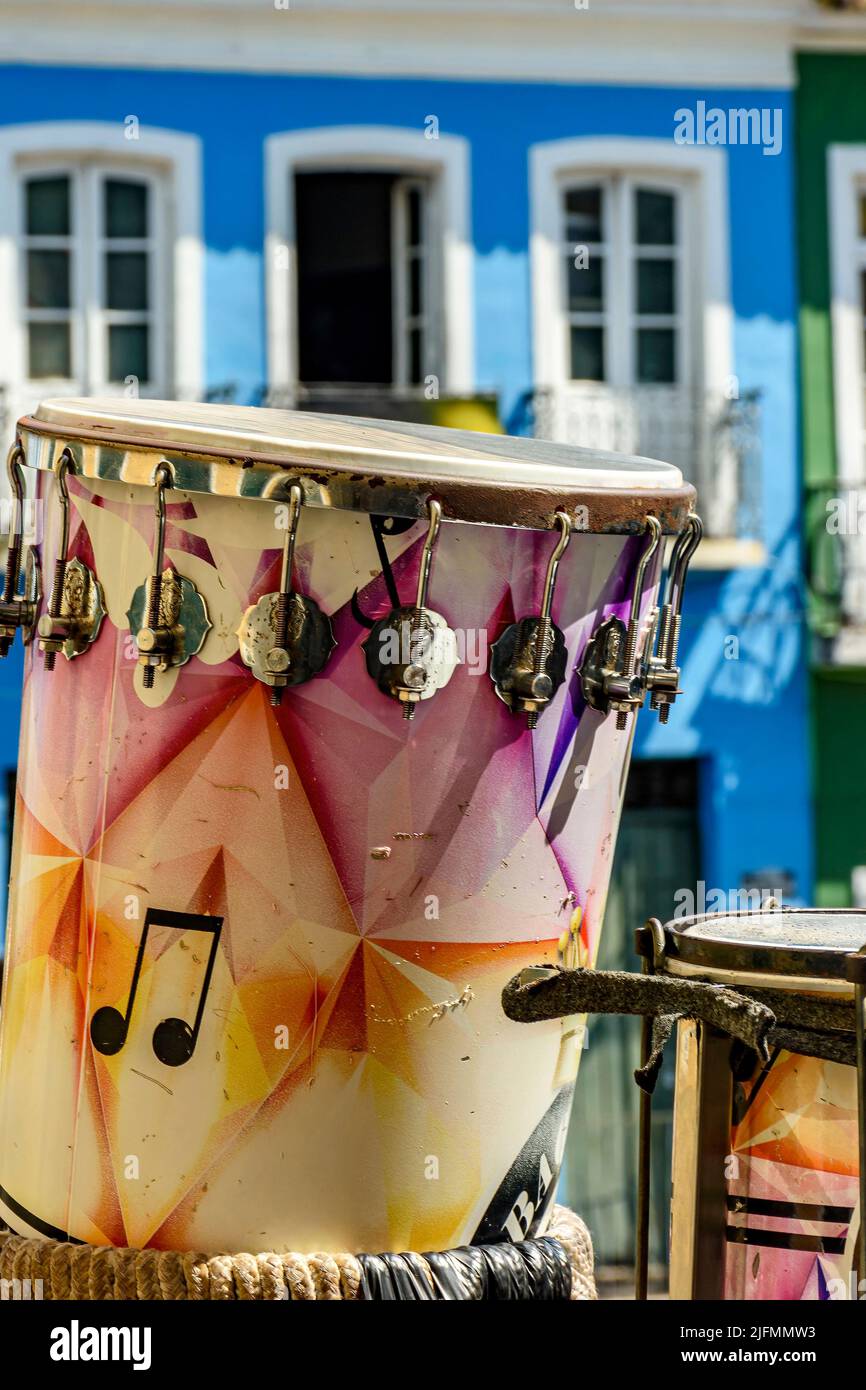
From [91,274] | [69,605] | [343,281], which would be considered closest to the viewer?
[69,605]

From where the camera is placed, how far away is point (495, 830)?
240 cm

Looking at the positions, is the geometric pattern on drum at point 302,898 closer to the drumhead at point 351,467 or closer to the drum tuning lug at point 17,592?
the drumhead at point 351,467

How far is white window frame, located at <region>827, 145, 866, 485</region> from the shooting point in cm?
1016

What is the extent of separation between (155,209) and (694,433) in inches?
115

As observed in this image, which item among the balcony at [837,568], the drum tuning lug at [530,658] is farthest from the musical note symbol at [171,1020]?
the balcony at [837,568]

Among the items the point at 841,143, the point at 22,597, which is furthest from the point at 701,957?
the point at 841,143

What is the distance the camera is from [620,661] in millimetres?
2510

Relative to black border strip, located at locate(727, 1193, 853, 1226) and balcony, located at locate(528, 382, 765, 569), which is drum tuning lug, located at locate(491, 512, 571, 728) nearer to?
black border strip, located at locate(727, 1193, 853, 1226)

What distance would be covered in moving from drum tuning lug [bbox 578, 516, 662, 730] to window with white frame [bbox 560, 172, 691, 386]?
7709 millimetres

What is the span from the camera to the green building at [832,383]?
10141 millimetres

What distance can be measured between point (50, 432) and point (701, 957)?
1.03 m

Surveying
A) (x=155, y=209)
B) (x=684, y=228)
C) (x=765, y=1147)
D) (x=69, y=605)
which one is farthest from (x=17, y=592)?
(x=684, y=228)

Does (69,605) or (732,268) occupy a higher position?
(732,268)

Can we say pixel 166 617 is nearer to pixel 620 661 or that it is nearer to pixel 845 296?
pixel 620 661
